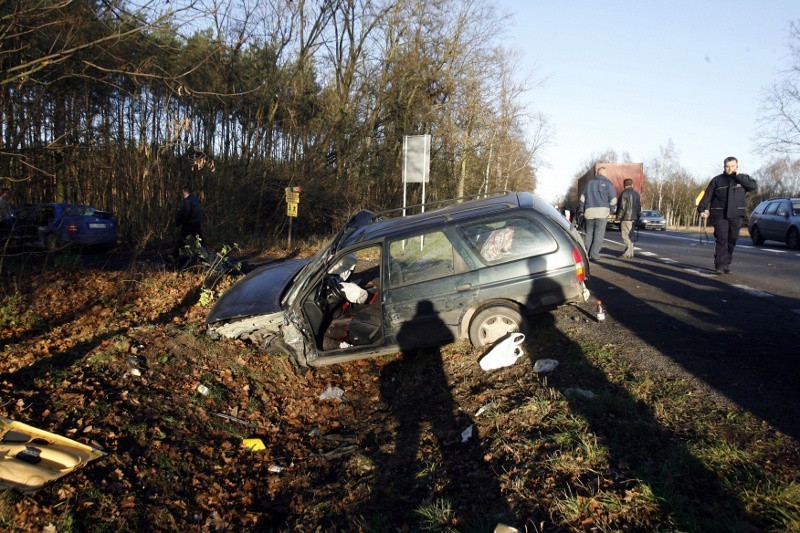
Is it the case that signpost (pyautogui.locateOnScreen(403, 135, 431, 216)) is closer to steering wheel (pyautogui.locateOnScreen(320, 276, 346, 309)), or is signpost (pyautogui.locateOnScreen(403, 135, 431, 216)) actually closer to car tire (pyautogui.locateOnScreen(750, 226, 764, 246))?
steering wheel (pyautogui.locateOnScreen(320, 276, 346, 309))

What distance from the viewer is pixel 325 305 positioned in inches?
257

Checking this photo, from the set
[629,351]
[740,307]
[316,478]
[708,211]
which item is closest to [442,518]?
[316,478]

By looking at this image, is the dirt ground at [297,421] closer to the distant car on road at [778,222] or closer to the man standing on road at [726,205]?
the man standing on road at [726,205]

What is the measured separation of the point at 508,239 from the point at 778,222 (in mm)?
14835

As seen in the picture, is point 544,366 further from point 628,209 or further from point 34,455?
point 628,209

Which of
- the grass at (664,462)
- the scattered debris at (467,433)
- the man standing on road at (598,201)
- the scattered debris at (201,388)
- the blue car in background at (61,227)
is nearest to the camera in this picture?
the grass at (664,462)

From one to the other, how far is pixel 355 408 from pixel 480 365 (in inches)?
53.4

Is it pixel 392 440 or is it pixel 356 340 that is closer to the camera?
pixel 392 440

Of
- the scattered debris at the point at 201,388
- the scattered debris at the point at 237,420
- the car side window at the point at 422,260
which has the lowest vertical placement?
the scattered debris at the point at 237,420

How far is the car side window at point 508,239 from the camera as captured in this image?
554 cm

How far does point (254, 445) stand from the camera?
466cm

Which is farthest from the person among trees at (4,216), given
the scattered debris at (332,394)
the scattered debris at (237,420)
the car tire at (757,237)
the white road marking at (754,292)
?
the car tire at (757,237)

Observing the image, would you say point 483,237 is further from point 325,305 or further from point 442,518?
point 442,518

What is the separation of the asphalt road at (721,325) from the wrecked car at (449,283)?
3.38 feet
